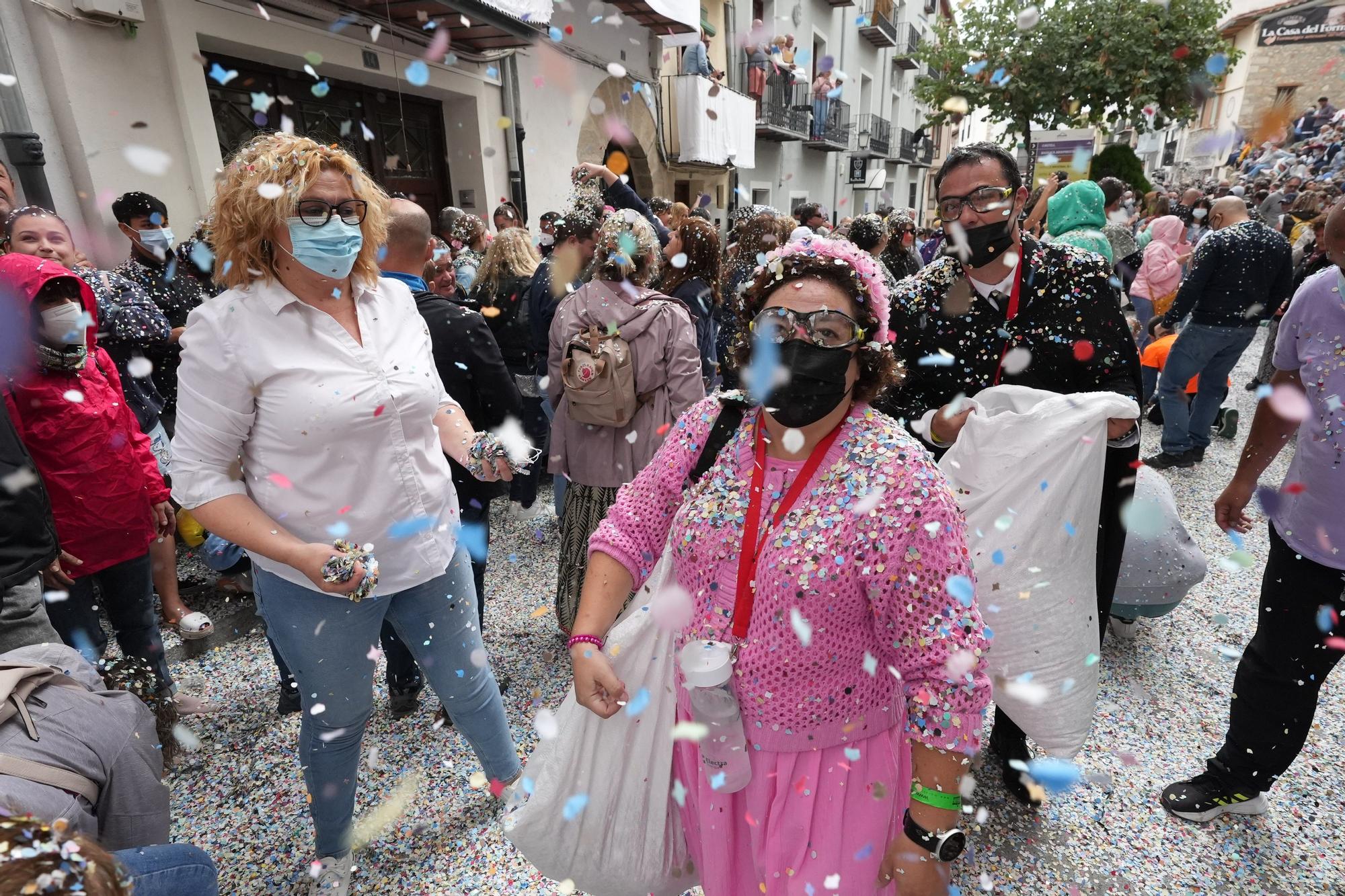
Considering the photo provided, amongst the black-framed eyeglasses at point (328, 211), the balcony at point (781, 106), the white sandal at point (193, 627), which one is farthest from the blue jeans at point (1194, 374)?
the balcony at point (781, 106)

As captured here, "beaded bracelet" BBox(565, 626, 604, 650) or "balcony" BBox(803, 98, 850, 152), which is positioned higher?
"balcony" BBox(803, 98, 850, 152)

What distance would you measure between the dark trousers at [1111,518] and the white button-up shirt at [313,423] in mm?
1790

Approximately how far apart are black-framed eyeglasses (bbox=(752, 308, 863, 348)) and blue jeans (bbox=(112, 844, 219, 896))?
142 centimetres

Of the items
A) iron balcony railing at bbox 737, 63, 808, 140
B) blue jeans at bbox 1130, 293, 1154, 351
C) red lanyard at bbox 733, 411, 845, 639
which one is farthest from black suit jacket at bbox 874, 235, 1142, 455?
iron balcony railing at bbox 737, 63, 808, 140

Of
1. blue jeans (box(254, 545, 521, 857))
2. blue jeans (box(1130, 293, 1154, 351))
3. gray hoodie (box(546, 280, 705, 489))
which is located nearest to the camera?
blue jeans (box(254, 545, 521, 857))

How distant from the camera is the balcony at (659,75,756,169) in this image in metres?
12.0

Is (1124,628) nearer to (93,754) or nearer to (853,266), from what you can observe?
(853,266)

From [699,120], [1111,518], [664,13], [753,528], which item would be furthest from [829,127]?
[753,528]

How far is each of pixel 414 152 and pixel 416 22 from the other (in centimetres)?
133

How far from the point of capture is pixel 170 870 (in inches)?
48.1

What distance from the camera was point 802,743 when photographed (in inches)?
51.0

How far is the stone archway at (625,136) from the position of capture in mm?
10227

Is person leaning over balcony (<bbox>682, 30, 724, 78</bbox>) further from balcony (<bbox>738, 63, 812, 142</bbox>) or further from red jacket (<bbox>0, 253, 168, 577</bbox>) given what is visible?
red jacket (<bbox>0, 253, 168, 577</bbox>)

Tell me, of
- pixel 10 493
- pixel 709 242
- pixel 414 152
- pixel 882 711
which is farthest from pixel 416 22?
pixel 882 711
